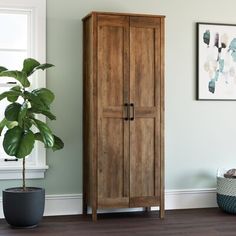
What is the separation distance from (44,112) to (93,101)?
47cm

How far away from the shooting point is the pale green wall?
16.1 feet

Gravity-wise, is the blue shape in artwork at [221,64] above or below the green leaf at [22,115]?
above

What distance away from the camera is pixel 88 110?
4785 millimetres

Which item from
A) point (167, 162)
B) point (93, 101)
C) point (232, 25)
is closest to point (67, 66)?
point (93, 101)

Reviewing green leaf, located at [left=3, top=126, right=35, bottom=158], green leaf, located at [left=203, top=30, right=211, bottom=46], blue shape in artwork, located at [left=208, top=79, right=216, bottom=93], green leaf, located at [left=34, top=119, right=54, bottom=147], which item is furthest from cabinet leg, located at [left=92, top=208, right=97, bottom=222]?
green leaf, located at [left=203, top=30, right=211, bottom=46]

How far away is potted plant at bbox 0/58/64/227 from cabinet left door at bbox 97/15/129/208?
516mm

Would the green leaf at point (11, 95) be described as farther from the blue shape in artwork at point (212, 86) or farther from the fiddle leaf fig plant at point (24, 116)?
the blue shape in artwork at point (212, 86)

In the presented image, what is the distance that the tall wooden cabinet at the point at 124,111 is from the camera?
181 inches

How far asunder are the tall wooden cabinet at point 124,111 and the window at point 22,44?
458mm

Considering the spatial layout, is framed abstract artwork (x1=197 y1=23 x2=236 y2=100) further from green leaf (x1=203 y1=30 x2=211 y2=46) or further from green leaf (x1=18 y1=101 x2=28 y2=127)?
green leaf (x1=18 y1=101 x2=28 y2=127)

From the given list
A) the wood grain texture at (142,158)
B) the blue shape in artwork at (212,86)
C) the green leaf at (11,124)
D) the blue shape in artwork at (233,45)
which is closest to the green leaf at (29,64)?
the green leaf at (11,124)

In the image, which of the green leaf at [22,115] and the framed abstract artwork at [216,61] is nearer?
the green leaf at [22,115]

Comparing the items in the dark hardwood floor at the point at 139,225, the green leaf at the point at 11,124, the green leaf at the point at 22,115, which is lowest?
the dark hardwood floor at the point at 139,225

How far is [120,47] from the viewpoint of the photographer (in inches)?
183
